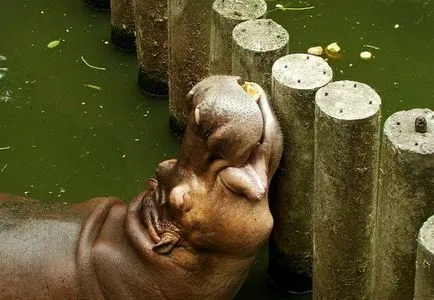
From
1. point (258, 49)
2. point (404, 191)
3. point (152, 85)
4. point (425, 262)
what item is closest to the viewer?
point (425, 262)

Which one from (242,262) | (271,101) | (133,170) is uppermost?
(271,101)

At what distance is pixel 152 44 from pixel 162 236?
1789 millimetres

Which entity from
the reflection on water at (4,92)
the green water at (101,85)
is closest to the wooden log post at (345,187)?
the green water at (101,85)

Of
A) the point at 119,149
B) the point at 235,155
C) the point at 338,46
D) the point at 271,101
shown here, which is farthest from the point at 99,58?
the point at 235,155

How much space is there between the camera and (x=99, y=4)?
640cm

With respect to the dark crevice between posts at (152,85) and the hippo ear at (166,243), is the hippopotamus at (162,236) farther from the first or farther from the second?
the dark crevice between posts at (152,85)

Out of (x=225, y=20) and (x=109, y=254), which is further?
(x=225, y=20)

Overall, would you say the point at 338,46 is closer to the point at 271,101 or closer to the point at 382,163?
the point at 271,101

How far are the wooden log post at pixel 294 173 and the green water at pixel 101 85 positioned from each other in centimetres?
20

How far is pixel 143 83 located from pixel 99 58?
0.43 m

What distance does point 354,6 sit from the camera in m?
6.25

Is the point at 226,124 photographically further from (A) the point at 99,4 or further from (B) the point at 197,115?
(A) the point at 99,4

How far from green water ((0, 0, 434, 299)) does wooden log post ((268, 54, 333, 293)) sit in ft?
0.66

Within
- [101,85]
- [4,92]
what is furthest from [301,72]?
[4,92]
